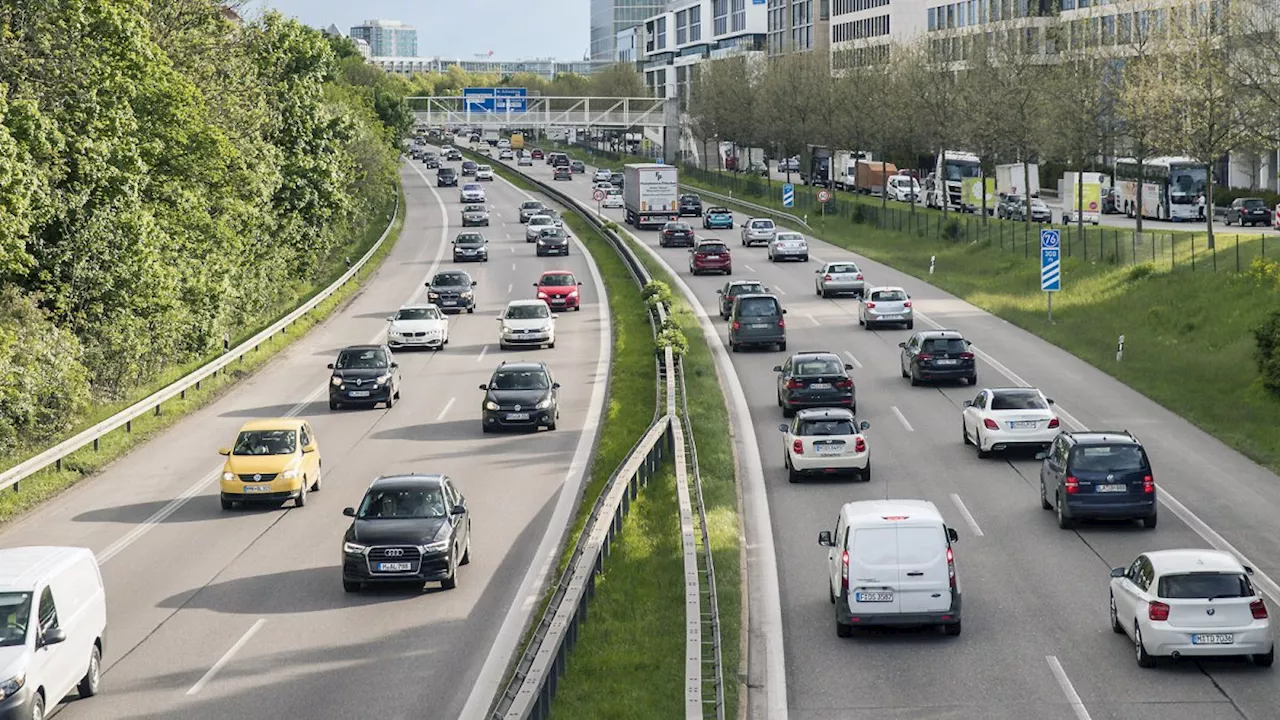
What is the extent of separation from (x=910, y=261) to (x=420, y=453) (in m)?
43.6

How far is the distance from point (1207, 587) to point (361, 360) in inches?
1002

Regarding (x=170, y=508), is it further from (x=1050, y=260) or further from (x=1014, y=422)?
(x=1050, y=260)

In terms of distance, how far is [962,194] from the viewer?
97125mm

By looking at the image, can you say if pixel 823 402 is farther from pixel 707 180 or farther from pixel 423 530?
pixel 707 180

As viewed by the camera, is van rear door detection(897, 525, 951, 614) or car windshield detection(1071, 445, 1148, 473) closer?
van rear door detection(897, 525, 951, 614)

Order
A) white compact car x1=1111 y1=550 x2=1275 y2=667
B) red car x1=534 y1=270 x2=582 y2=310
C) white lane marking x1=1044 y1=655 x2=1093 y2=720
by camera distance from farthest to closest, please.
A: red car x1=534 y1=270 x2=582 y2=310
white compact car x1=1111 y1=550 x2=1275 y2=667
white lane marking x1=1044 y1=655 x2=1093 y2=720

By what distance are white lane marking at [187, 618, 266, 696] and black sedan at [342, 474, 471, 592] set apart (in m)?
1.77

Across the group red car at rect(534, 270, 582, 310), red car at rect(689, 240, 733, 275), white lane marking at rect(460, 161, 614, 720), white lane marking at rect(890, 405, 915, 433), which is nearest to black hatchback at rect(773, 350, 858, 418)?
white lane marking at rect(890, 405, 915, 433)

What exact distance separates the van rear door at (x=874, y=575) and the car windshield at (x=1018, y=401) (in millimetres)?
12819

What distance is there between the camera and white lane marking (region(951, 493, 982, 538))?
87.7ft

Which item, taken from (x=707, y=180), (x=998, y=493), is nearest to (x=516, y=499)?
(x=998, y=493)

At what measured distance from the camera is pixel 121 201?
40281 millimetres

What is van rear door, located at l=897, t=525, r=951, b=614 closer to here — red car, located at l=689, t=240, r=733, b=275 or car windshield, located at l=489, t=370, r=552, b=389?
car windshield, located at l=489, t=370, r=552, b=389

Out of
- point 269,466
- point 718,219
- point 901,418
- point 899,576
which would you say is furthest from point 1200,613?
point 718,219
